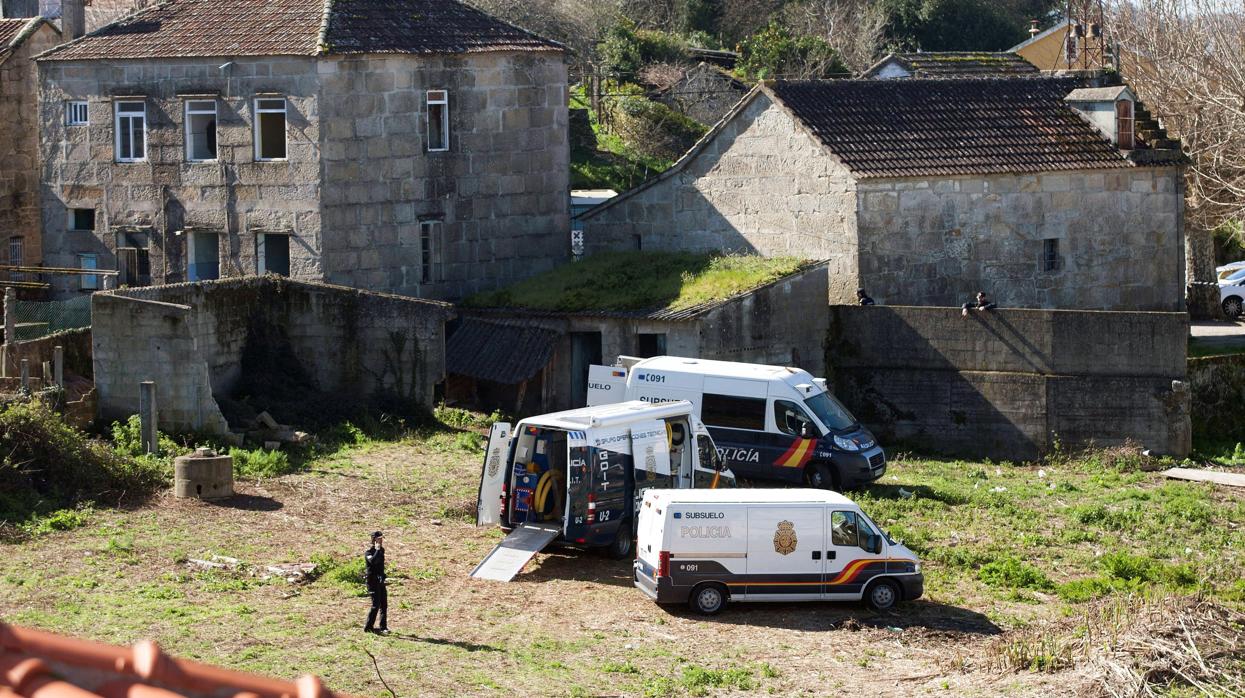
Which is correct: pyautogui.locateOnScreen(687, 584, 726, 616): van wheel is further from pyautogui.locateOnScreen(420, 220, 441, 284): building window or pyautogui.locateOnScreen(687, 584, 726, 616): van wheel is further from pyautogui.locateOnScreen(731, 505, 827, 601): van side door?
pyautogui.locateOnScreen(420, 220, 441, 284): building window

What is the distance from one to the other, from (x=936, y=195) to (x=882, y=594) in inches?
623

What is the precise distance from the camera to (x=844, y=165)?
33406 mm

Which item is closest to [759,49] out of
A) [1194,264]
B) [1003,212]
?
Result: [1194,264]

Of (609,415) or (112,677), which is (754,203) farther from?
(112,677)

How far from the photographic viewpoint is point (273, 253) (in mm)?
33656

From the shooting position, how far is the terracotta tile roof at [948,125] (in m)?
34.4

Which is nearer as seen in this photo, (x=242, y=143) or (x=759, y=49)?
(x=242, y=143)

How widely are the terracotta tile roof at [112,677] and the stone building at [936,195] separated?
94.0 feet

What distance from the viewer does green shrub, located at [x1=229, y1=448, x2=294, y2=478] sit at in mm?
24906

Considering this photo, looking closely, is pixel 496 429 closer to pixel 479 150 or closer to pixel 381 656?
pixel 381 656

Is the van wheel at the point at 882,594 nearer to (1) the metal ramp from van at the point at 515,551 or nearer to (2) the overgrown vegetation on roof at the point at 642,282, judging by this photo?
(1) the metal ramp from van at the point at 515,551

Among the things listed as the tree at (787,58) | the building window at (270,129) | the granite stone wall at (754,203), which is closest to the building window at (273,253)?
the building window at (270,129)

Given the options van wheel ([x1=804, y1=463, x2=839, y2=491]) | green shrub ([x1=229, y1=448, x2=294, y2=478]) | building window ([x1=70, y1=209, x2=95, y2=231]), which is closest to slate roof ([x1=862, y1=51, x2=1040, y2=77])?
building window ([x1=70, y1=209, x2=95, y2=231])

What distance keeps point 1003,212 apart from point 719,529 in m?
17.6
